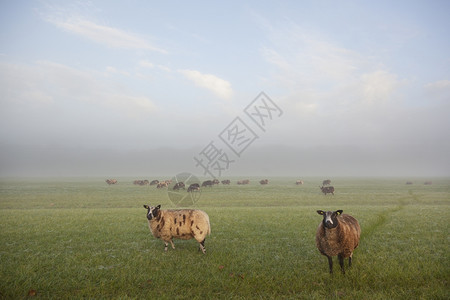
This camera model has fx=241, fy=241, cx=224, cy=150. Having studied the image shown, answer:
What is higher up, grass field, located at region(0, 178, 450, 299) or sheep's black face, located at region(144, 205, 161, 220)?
sheep's black face, located at region(144, 205, 161, 220)

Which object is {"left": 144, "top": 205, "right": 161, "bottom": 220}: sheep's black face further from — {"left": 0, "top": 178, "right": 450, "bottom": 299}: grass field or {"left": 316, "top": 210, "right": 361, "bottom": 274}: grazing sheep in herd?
{"left": 316, "top": 210, "right": 361, "bottom": 274}: grazing sheep in herd

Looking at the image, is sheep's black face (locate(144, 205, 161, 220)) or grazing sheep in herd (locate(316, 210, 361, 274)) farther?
sheep's black face (locate(144, 205, 161, 220))

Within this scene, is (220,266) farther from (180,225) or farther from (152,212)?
(152,212)

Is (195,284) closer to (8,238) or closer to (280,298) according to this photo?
(280,298)

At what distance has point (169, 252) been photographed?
10211mm

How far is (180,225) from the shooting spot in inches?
411

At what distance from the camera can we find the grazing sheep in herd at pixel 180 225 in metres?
10.2

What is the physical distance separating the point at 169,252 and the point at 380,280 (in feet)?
25.3

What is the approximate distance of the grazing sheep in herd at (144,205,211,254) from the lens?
10234mm

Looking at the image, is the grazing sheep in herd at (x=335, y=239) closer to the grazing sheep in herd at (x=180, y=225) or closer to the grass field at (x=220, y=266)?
the grass field at (x=220, y=266)

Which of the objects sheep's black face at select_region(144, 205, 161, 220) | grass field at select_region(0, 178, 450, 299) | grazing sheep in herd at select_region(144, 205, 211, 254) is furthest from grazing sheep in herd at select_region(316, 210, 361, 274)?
sheep's black face at select_region(144, 205, 161, 220)

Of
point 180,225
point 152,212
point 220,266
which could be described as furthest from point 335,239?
point 152,212

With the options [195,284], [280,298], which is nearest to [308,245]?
[280,298]

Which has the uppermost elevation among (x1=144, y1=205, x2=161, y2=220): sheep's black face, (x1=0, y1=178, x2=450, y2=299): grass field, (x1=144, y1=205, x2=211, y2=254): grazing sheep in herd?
(x1=144, y1=205, x2=161, y2=220): sheep's black face
